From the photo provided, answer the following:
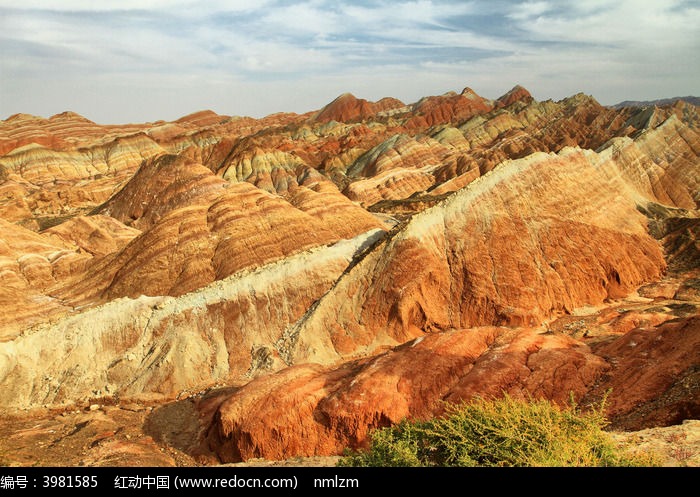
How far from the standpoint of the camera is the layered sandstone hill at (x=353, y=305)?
45.2 ft

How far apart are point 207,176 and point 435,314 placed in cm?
3040

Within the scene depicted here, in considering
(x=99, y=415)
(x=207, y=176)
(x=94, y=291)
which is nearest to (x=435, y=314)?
(x=99, y=415)

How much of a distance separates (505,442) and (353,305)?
45.5 feet

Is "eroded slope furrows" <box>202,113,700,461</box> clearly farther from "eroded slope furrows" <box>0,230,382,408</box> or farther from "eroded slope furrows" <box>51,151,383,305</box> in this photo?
"eroded slope furrows" <box>51,151,383,305</box>

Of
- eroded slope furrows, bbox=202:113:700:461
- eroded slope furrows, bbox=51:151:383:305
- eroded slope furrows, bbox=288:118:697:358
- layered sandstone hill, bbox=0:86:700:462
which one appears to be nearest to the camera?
eroded slope furrows, bbox=202:113:700:461

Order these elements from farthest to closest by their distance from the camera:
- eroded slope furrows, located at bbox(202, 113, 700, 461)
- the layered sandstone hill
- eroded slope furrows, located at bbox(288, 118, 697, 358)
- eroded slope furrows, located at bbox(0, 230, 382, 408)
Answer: eroded slope furrows, located at bbox(288, 118, 697, 358) < eroded slope furrows, located at bbox(0, 230, 382, 408) < the layered sandstone hill < eroded slope furrows, located at bbox(202, 113, 700, 461)

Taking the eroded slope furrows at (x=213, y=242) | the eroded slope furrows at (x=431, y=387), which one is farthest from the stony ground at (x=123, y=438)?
the eroded slope furrows at (x=213, y=242)

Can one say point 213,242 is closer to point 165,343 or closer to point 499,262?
point 165,343

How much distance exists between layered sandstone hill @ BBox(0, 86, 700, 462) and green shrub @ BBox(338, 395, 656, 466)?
815mm

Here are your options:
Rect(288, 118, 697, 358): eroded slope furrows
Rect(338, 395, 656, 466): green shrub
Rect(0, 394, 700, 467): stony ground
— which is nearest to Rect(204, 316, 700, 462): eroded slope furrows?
Rect(0, 394, 700, 467): stony ground

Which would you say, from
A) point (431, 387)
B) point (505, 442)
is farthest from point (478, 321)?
point (505, 442)

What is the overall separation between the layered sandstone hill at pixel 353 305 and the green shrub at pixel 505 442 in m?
0.82

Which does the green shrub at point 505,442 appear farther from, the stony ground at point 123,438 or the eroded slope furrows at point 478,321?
the eroded slope furrows at point 478,321

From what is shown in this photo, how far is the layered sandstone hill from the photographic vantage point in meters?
13.8
